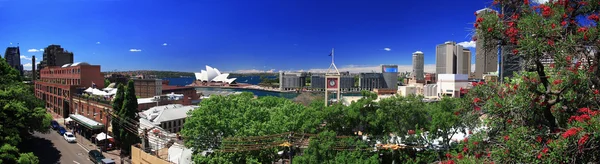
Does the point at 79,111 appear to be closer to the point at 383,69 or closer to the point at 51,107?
the point at 51,107

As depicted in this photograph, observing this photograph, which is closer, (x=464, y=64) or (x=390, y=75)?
(x=464, y=64)

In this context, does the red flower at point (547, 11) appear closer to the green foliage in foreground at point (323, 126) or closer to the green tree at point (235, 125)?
the green foliage in foreground at point (323, 126)

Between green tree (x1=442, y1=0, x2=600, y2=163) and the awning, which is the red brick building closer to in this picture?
the awning

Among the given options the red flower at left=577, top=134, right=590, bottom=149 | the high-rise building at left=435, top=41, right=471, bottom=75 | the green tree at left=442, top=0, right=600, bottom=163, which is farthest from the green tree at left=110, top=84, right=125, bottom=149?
the high-rise building at left=435, top=41, right=471, bottom=75

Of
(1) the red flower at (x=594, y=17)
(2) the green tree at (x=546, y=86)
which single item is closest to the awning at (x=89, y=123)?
(2) the green tree at (x=546, y=86)

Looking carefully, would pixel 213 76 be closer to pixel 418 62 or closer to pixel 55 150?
pixel 418 62

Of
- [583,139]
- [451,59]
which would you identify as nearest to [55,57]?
[583,139]
